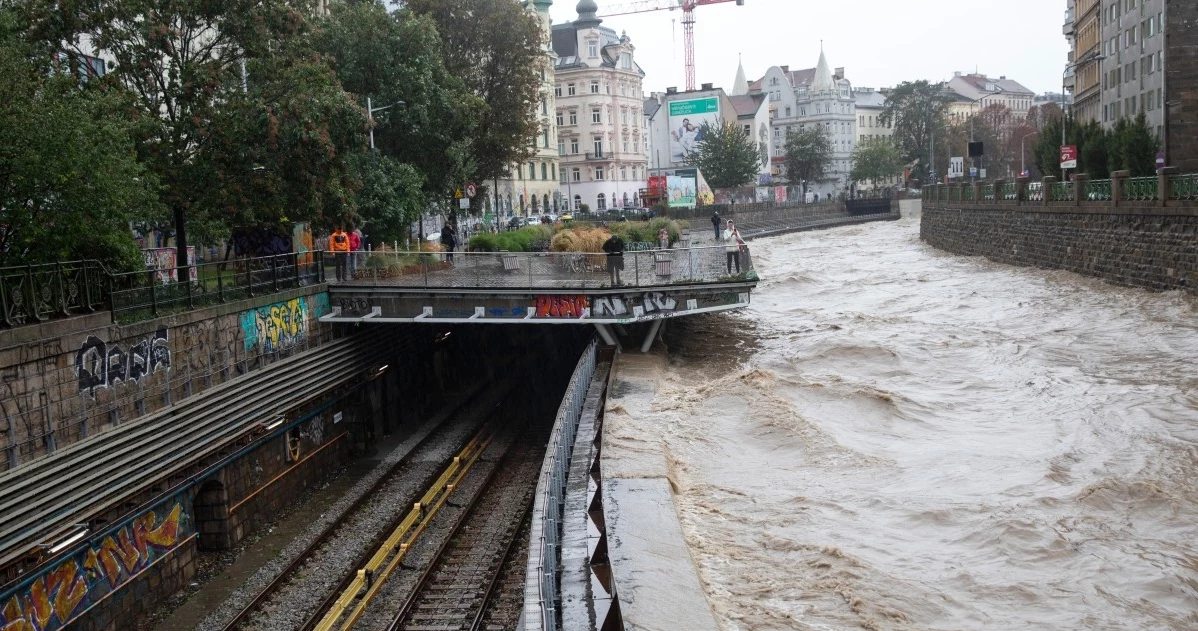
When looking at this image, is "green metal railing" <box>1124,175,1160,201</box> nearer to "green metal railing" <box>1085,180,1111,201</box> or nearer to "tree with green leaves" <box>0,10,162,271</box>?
"green metal railing" <box>1085,180,1111,201</box>

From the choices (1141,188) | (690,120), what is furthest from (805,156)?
(1141,188)

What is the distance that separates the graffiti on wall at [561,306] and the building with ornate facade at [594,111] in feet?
274

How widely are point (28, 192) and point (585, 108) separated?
313ft

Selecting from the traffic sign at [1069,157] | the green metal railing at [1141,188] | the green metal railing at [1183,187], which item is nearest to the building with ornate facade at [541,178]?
the traffic sign at [1069,157]

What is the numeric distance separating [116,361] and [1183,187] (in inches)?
1158

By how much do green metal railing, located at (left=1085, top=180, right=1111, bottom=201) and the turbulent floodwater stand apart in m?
5.30

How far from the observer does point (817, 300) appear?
46.9 metres

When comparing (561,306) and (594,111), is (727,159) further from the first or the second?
(561,306)

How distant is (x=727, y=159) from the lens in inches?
4331

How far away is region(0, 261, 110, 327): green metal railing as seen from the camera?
18297 mm

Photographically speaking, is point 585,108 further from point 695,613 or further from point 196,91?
point 695,613

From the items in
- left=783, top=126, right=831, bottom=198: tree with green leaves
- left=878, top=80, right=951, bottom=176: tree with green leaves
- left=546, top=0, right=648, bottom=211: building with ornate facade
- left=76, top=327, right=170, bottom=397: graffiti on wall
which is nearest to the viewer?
left=76, top=327, right=170, bottom=397: graffiti on wall

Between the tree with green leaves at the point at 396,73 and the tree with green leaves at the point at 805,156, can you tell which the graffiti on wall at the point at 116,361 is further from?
the tree with green leaves at the point at 805,156

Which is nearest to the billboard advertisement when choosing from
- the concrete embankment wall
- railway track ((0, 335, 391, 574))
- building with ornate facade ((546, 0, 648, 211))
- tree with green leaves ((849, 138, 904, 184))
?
building with ornate facade ((546, 0, 648, 211))
